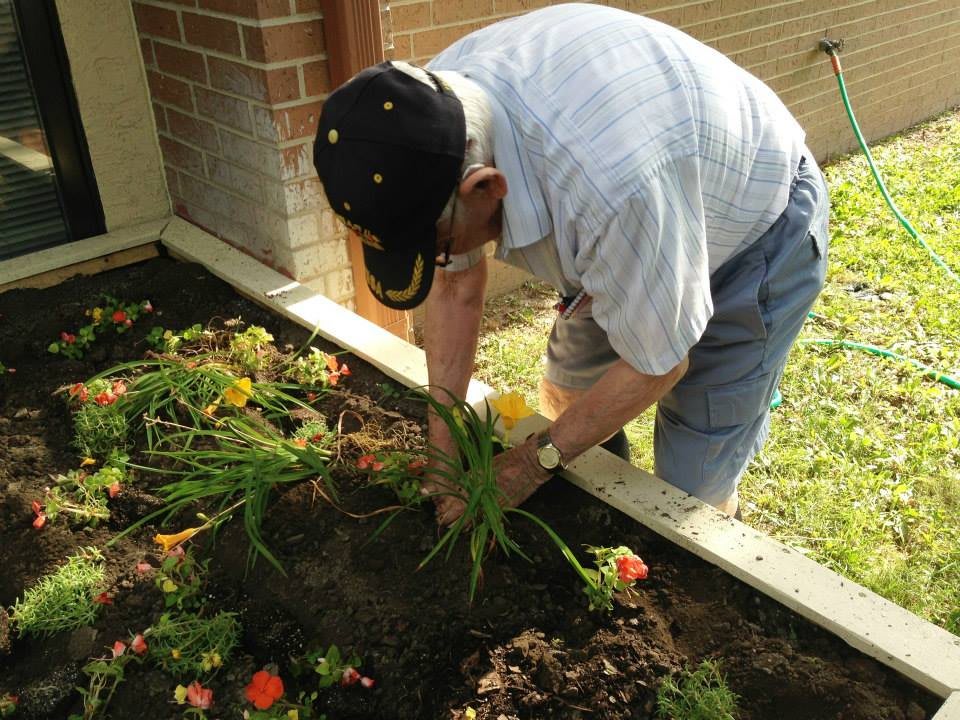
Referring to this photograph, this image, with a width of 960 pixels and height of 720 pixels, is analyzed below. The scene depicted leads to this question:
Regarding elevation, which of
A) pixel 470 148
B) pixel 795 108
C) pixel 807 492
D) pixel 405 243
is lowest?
pixel 807 492

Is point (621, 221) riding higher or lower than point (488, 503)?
higher

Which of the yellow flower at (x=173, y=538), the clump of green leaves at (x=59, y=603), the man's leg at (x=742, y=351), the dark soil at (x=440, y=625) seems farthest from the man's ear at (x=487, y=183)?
the clump of green leaves at (x=59, y=603)

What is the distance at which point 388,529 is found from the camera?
6.90 feet

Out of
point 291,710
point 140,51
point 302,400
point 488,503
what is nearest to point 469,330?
point 488,503

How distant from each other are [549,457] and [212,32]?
2017 millimetres

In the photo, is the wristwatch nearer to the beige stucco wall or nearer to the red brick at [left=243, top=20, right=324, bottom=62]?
the red brick at [left=243, top=20, right=324, bottom=62]

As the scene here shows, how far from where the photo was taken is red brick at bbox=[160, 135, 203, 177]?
3492 millimetres

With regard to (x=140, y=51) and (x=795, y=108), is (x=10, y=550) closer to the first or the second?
(x=140, y=51)

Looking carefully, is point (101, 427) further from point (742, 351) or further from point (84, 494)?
point (742, 351)

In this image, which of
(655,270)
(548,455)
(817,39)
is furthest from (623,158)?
(817,39)

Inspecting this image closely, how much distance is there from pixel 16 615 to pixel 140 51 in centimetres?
237

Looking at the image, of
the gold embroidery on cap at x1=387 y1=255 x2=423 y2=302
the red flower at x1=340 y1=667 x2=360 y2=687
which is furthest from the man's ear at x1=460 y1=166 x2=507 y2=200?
the red flower at x1=340 y1=667 x2=360 y2=687

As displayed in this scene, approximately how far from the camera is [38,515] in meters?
2.18

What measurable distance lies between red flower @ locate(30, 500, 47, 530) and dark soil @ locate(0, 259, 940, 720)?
0.07ft
